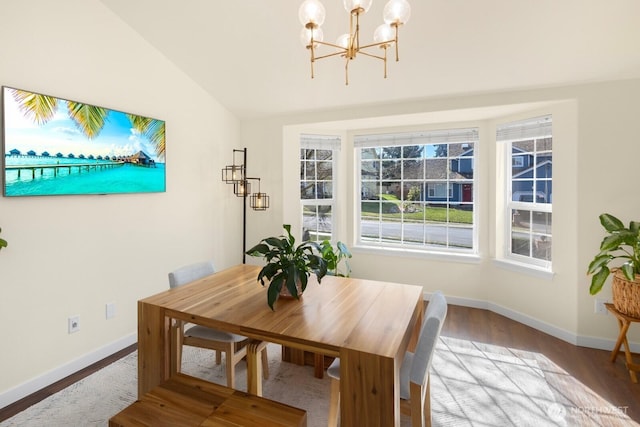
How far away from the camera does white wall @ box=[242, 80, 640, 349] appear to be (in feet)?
8.61

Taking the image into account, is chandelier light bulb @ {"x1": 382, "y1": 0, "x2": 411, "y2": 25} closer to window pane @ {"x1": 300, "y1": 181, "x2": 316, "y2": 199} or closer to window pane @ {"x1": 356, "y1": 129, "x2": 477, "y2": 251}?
window pane @ {"x1": 356, "y1": 129, "x2": 477, "y2": 251}

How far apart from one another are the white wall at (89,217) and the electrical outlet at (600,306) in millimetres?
3628

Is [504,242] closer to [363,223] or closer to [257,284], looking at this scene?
[363,223]

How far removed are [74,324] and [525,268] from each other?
3.89m

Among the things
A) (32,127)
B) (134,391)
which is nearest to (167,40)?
(32,127)

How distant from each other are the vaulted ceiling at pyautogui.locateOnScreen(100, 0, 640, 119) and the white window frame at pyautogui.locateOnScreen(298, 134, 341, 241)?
77 centimetres

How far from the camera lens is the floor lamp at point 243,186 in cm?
354

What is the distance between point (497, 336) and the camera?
3006mm

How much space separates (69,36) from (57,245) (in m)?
1.44

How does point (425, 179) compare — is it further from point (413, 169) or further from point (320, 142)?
point (320, 142)

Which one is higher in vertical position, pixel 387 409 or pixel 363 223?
pixel 363 223

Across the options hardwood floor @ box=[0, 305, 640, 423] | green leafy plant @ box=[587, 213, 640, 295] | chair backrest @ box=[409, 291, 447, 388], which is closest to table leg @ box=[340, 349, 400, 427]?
chair backrest @ box=[409, 291, 447, 388]

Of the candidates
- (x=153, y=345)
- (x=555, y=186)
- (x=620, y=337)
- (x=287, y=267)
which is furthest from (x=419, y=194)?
(x=153, y=345)

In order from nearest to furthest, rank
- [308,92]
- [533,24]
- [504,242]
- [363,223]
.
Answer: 1. [533,24]
2. [308,92]
3. [504,242]
4. [363,223]
